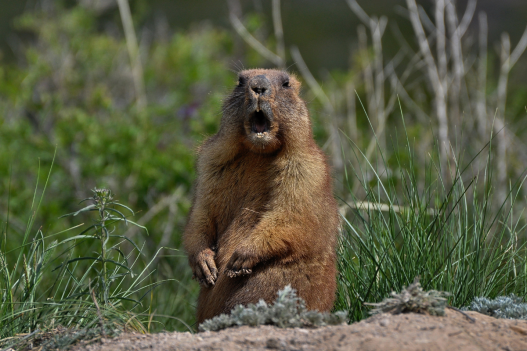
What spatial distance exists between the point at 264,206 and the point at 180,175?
3485 mm

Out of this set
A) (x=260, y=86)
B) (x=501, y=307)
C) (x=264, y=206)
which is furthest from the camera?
(x=264, y=206)

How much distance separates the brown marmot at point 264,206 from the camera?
3.73 meters

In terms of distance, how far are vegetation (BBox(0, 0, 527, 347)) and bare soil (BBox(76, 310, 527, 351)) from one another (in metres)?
0.39

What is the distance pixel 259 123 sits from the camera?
3.84 meters

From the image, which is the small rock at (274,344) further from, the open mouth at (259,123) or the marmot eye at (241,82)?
the marmot eye at (241,82)

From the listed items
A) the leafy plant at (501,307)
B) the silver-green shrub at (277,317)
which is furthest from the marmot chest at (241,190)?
the leafy plant at (501,307)

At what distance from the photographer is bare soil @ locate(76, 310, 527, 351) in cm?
274

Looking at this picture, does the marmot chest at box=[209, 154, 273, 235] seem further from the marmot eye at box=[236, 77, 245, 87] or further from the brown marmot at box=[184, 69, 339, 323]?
the marmot eye at box=[236, 77, 245, 87]

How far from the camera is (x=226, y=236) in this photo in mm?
3994

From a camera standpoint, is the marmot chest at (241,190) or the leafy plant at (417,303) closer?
the leafy plant at (417,303)

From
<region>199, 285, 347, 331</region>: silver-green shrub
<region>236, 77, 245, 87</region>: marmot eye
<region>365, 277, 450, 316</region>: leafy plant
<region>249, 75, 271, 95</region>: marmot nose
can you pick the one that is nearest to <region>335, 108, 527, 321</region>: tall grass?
<region>365, 277, 450, 316</region>: leafy plant

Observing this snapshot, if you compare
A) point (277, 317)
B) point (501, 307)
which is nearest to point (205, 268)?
point (277, 317)

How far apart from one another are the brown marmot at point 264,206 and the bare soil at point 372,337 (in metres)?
0.69

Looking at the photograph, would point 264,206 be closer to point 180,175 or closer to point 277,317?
point 277,317
